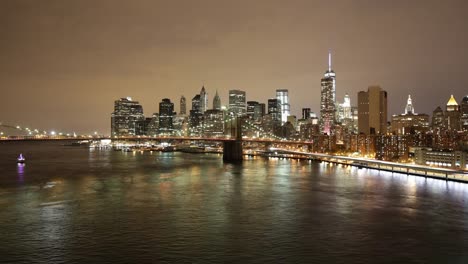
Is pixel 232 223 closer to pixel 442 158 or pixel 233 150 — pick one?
pixel 442 158

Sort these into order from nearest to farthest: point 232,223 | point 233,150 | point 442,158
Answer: point 232,223 < point 442,158 < point 233,150

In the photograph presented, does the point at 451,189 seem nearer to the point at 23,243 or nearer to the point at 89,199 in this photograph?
the point at 89,199

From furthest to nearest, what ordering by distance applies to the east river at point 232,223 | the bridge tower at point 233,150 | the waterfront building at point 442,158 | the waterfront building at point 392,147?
the waterfront building at point 392,147 → the bridge tower at point 233,150 → the waterfront building at point 442,158 → the east river at point 232,223

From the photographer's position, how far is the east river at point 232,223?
1500cm

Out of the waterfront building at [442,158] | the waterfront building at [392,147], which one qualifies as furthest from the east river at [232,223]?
the waterfront building at [392,147]

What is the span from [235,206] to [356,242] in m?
8.30

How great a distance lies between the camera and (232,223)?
1939cm

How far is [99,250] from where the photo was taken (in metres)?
15.4

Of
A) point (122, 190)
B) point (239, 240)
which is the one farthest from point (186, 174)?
point (239, 240)

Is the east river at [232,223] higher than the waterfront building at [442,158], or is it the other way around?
the waterfront building at [442,158]

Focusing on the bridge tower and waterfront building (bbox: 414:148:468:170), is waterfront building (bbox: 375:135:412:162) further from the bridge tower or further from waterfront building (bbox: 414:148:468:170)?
the bridge tower

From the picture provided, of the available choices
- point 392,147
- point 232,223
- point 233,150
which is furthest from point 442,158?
point 232,223

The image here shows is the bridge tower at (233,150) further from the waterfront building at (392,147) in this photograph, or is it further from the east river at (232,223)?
the east river at (232,223)

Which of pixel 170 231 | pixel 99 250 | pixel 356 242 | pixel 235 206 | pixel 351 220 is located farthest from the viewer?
pixel 235 206
